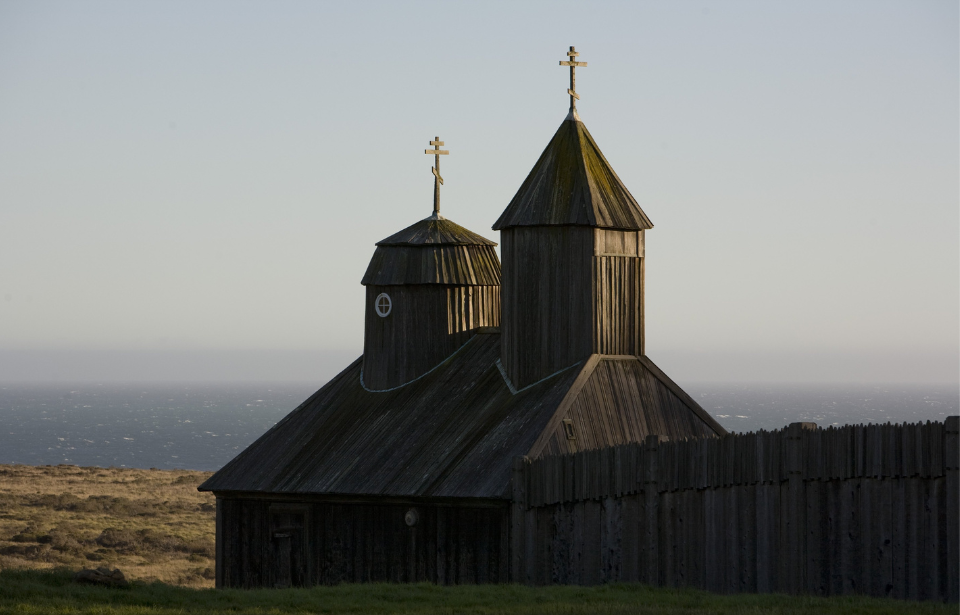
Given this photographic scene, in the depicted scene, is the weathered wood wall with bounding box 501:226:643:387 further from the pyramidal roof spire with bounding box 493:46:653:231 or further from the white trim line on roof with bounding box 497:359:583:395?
the pyramidal roof spire with bounding box 493:46:653:231

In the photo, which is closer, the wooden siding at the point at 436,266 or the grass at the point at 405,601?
the grass at the point at 405,601

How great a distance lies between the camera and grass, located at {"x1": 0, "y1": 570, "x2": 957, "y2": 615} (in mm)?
15773

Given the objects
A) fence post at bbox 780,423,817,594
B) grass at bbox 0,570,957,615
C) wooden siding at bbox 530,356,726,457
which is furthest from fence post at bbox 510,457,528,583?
fence post at bbox 780,423,817,594

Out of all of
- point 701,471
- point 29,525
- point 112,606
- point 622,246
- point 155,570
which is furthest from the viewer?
point 29,525

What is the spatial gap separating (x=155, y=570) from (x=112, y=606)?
71.1ft

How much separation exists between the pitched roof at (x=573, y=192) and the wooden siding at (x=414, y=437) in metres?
3.23

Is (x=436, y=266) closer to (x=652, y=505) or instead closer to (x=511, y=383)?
(x=511, y=383)

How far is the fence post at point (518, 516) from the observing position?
21.2m

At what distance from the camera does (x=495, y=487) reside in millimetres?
21703

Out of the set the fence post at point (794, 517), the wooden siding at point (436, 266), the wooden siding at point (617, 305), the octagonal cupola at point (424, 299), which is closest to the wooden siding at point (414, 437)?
the octagonal cupola at point (424, 299)

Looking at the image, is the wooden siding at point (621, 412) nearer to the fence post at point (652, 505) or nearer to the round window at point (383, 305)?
the fence post at point (652, 505)

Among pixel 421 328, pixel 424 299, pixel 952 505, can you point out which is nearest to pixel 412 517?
pixel 421 328

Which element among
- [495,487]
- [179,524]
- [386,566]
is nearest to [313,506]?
[386,566]

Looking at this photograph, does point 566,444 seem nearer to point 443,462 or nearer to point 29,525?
point 443,462
